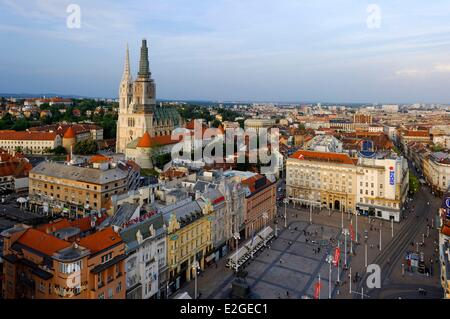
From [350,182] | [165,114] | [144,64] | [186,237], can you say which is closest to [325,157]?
[350,182]

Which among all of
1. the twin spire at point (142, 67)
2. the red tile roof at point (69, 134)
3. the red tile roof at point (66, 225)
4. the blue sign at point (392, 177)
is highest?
the twin spire at point (142, 67)

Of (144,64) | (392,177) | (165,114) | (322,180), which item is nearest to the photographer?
(392,177)

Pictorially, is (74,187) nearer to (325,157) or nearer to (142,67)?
(325,157)

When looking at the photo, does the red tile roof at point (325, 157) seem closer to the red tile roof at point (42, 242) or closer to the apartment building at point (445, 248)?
the apartment building at point (445, 248)

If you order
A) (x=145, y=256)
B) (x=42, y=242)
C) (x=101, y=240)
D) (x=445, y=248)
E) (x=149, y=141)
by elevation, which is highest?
(x=149, y=141)

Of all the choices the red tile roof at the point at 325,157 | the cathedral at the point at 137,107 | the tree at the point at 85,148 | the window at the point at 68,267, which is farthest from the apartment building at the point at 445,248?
the tree at the point at 85,148

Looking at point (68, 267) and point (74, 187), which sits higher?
point (74, 187)
